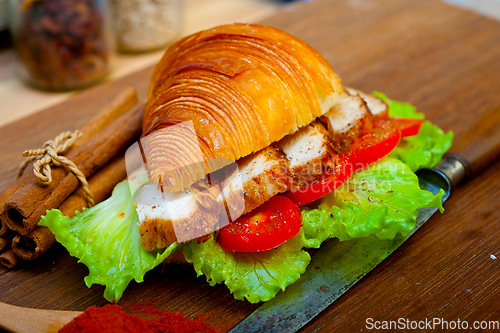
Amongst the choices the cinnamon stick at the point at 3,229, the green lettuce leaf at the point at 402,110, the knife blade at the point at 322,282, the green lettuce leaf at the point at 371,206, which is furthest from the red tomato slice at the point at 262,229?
the green lettuce leaf at the point at 402,110

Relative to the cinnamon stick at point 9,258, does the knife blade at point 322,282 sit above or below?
below

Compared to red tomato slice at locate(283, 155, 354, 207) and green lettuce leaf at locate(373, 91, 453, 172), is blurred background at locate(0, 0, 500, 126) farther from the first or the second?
red tomato slice at locate(283, 155, 354, 207)

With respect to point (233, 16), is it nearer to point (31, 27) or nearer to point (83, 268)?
point (31, 27)

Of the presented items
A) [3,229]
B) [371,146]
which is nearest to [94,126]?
[3,229]

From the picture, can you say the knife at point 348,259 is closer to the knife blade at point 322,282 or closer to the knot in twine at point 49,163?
the knife blade at point 322,282

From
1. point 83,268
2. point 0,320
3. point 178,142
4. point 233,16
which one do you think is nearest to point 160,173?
point 178,142

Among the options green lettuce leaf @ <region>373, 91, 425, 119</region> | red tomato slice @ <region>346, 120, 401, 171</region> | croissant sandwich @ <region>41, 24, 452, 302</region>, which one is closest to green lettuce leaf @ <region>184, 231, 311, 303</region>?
croissant sandwich @ <region>41, 24, 452, 302</region>

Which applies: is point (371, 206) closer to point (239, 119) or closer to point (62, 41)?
point (239, 119)
